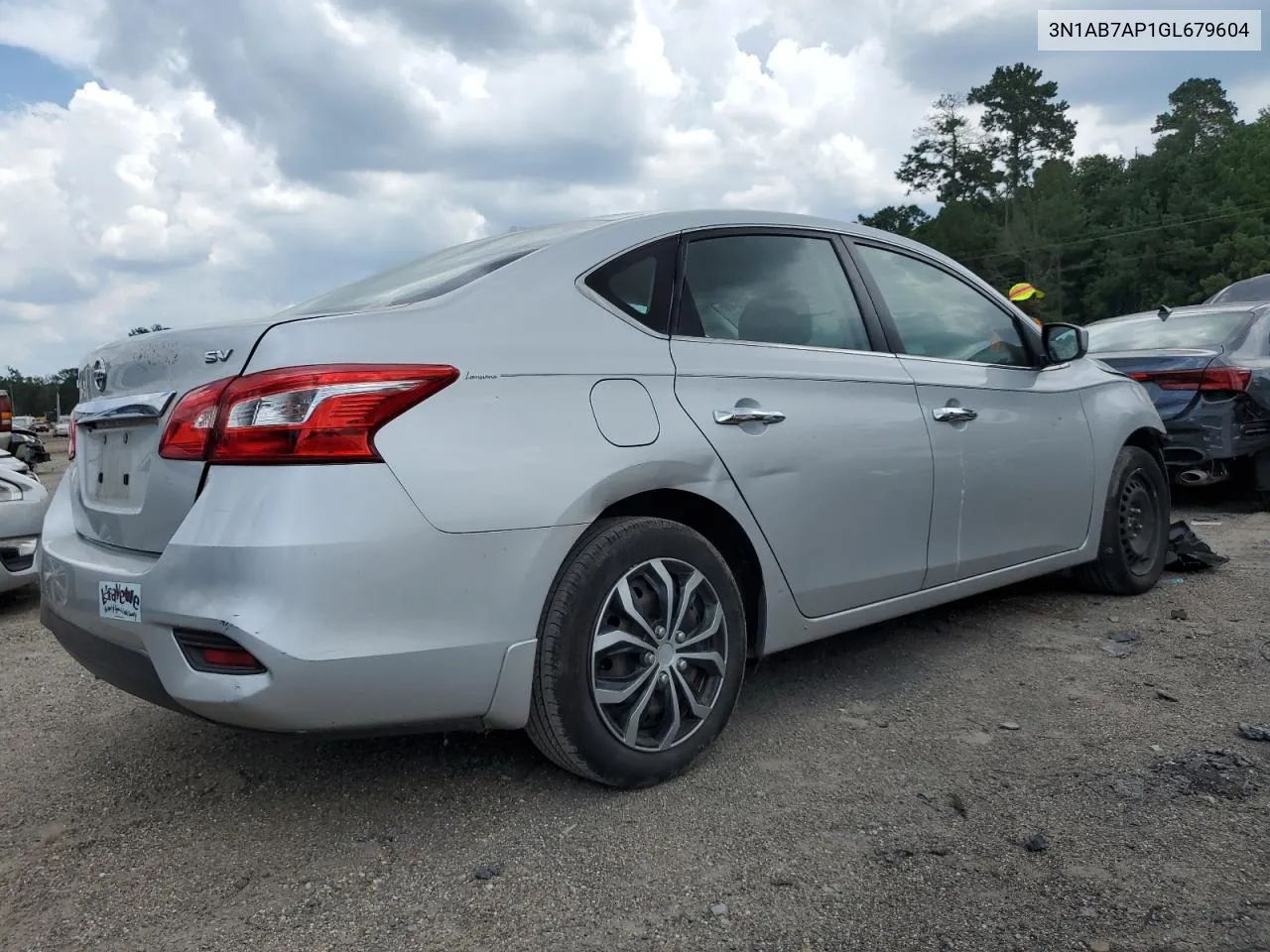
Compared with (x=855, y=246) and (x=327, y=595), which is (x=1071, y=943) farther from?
(x=855, y=246)

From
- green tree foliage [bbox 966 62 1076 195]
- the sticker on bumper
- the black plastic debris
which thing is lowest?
the black plastic debris

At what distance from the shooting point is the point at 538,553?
7.83 ft

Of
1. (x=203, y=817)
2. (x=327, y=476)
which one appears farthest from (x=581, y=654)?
(x=203, y=817)

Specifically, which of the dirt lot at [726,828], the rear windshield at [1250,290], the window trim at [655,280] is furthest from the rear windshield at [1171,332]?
the rear windshield at [1250,290]

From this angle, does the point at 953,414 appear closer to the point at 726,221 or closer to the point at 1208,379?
the point at 726,221

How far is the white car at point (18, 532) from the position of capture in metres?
5.15

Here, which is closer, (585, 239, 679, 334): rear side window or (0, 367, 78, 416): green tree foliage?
(585, 239, 679, 334): rear side window

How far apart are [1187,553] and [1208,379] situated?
6.41 ft

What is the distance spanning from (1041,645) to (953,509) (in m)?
0.84

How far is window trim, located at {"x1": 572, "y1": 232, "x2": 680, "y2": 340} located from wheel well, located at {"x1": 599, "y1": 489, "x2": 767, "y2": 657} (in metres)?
0.44

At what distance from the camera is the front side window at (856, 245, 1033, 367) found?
3.62 m

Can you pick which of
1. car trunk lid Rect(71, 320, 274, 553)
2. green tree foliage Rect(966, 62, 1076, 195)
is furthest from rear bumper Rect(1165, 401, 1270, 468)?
green tree foliage Rect(966, 62, 1076, 195)

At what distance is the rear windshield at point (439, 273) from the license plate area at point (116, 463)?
1.59 feet

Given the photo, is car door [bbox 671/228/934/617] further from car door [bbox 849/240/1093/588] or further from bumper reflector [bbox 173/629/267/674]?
bumper reflector [bbox 173/629/267/674]
